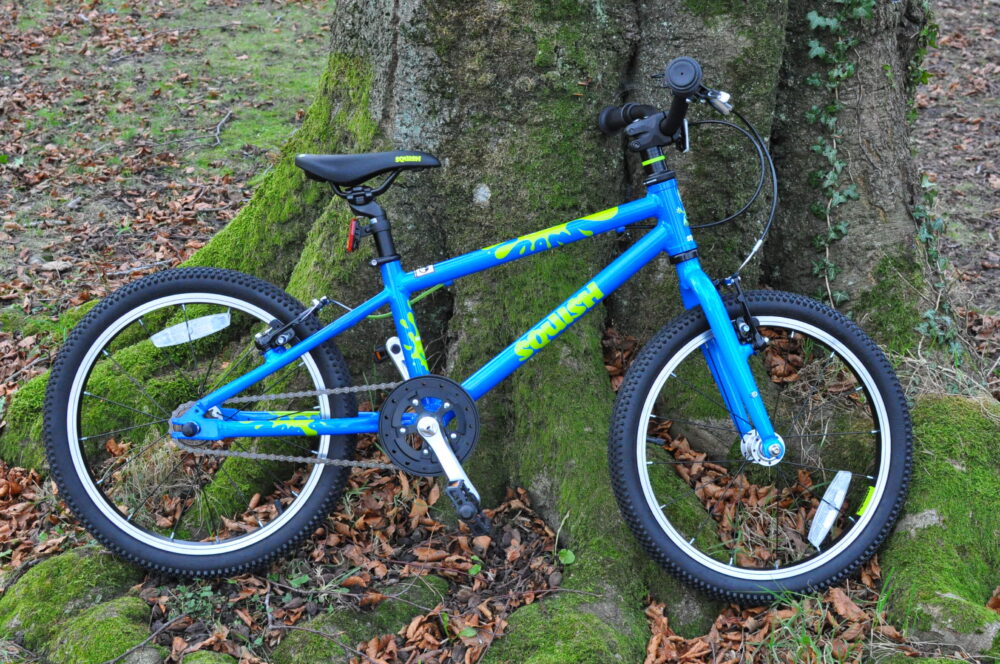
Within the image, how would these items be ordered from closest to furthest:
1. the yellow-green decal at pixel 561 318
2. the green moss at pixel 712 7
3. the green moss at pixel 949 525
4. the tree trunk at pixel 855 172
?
the green moss at pixel 949 525 < the yellow-green decal at pixel 561 318 < the green moss at pixel 712 7 < the tree trunk at pixel 855 172

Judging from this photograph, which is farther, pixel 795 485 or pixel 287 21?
pixel 287 21

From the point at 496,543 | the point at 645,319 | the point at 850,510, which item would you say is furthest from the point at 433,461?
the point at 850,510

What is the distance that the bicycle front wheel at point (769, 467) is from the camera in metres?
3.13

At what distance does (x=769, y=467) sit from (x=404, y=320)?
1713 millimetres

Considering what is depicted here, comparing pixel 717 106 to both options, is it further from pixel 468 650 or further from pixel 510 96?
pixel 468 650

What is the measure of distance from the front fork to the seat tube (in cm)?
106

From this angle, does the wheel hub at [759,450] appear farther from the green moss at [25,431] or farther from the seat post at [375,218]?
the green moss at [25,431]

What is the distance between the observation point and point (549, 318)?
10.5 ft

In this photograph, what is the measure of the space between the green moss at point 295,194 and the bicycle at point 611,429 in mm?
717

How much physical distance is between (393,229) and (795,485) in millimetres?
2092

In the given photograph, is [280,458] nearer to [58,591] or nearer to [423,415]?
[423,415]

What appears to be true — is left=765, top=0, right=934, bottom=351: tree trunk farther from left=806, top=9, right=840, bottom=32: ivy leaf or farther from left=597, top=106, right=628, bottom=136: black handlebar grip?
left=597, top=106, right=628, bottom=136: black handlebar grip

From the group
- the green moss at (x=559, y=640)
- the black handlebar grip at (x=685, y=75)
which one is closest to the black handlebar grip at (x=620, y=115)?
the black handlebar grip at (x=685, y=75)

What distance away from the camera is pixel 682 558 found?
312 centimetres
